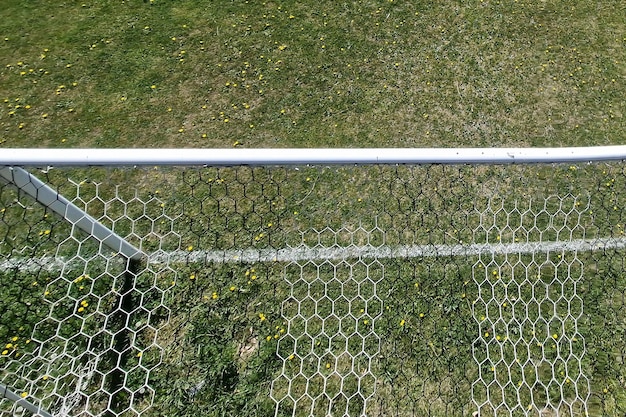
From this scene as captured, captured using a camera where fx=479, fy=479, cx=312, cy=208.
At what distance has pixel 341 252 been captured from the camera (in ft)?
12.4

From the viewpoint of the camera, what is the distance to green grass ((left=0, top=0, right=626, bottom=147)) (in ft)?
15.0

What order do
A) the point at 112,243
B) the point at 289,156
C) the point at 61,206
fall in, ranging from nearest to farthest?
1. the point at 289,156
2. the point at 61,206
3. the point at 112,243

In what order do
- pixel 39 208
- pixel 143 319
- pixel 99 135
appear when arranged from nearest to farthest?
pixel 143 319, pixel 39 208, pixel 99 135

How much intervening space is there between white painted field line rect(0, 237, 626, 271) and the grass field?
0.05 m

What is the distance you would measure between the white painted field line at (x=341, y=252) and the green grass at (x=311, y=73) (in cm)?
114

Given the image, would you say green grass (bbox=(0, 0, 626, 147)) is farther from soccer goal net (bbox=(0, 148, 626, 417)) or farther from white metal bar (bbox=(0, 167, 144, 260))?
white metal bar (bbox=(0, 167, 144, 260))

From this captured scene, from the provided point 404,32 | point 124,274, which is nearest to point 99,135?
point 124,274

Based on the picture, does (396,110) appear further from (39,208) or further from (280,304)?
(39,208)

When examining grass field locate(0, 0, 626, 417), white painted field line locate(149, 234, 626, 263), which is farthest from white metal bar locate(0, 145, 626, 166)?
white painted field line locate(149, 234, 626, 263)

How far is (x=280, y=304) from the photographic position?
3500mm

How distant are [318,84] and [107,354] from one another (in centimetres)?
321

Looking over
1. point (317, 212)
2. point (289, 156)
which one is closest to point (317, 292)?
point (317, 212)

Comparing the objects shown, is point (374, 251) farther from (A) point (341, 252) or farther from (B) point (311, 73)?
(B) point (311, 73)

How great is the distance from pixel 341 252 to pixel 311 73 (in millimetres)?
2209
